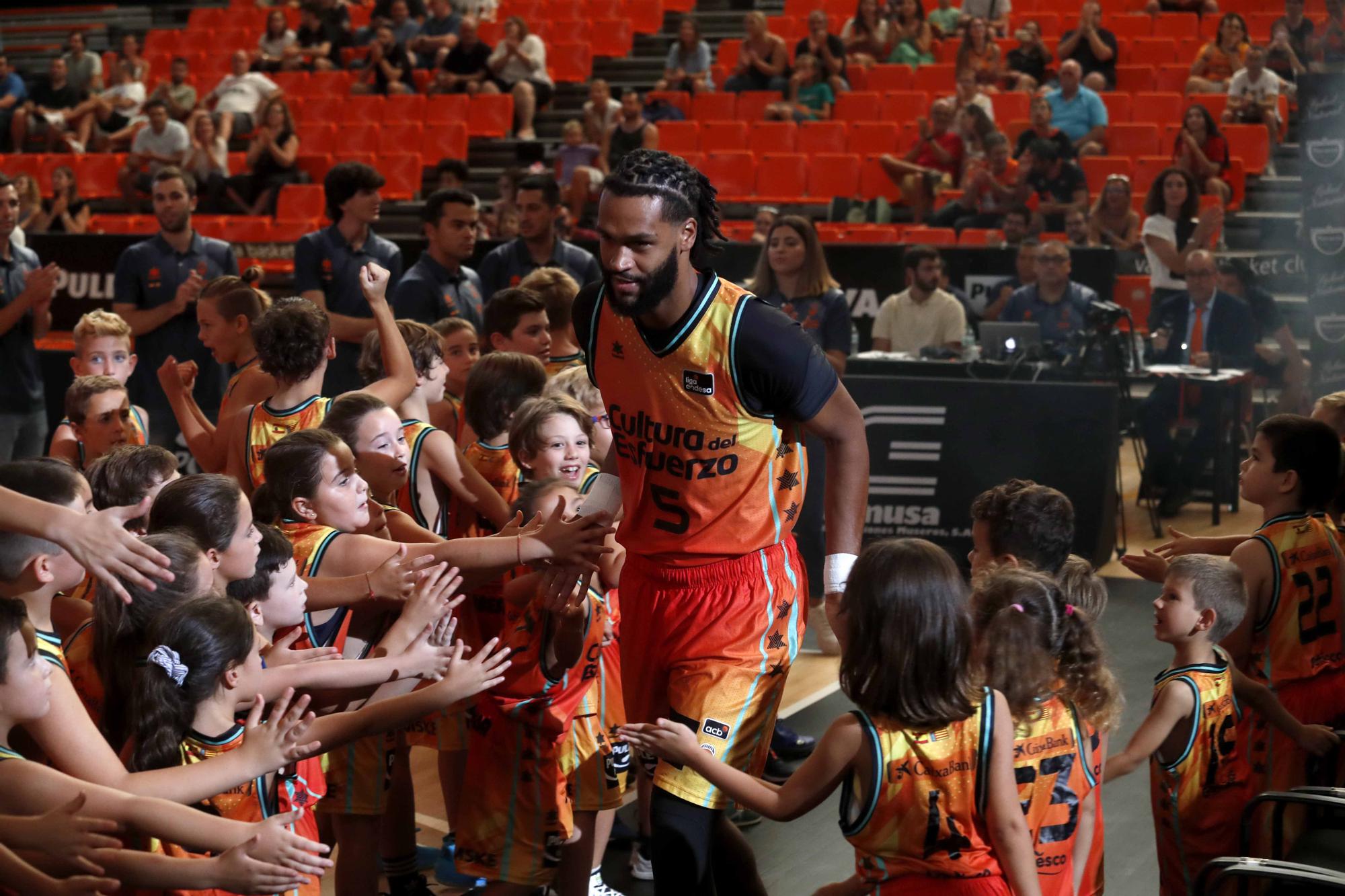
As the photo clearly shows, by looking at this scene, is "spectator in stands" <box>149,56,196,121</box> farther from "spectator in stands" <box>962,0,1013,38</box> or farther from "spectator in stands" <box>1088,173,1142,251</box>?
"spectator in stands" <box>1088,173,1142,251</box>

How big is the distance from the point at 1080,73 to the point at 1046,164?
6.73 ft

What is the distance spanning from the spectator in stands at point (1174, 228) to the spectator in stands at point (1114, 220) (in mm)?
422

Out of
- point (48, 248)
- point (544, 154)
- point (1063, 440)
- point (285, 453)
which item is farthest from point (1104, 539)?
point (544, 154)

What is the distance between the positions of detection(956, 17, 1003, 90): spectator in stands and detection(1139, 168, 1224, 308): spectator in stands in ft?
11.0

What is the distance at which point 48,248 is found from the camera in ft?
39.9

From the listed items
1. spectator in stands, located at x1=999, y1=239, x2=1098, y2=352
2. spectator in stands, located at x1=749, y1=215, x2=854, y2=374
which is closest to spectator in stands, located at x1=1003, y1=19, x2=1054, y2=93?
spectator in stands, located at x1=999, y1=239, x2=1098, y2=352

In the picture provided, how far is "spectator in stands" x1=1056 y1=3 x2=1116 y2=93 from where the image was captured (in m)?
14.1

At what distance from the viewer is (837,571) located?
3334 mm

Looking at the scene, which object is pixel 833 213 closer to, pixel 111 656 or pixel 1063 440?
pixel 1063 440

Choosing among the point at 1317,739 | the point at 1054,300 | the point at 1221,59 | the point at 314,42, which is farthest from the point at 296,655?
the point at 314,42

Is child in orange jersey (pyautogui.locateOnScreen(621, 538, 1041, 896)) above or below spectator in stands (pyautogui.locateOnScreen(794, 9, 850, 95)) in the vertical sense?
below

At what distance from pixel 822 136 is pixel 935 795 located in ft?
41.1

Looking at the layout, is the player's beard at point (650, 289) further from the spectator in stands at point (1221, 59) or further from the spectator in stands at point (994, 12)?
the spectator in stands at point (994, 12)

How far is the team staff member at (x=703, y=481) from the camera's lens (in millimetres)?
3301
